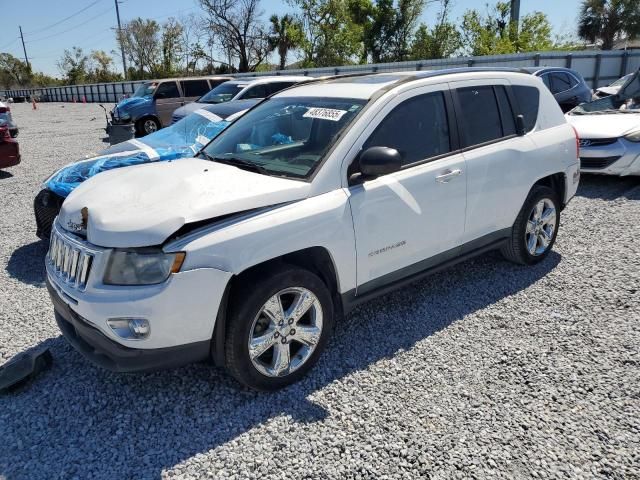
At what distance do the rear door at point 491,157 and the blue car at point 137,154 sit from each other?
3.24 meters

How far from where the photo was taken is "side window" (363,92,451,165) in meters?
3.32

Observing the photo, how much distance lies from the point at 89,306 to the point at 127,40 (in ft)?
217

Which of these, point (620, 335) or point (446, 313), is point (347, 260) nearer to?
point (446, 313)

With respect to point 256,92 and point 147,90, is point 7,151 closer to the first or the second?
point 256,92

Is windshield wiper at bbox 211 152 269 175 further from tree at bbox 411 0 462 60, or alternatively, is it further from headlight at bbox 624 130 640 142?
tree at bbox 411 0 462 60

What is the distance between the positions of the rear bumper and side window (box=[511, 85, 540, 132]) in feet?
11.0

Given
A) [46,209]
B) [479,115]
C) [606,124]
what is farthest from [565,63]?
[46,209]

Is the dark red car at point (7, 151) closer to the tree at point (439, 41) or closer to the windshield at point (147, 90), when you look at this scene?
the windshield at point (147, 90)

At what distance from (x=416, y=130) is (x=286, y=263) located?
1421 millimetres

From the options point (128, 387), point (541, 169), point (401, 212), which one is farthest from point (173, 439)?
point (541, 169)

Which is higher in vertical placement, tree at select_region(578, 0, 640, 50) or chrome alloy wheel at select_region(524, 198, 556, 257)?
tree at select_region(578, 0, 640, 50)

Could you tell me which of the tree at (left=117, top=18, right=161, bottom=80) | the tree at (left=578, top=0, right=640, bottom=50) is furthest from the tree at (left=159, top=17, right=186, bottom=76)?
the tree at (left=578, top=0, right=640, bottom=50)

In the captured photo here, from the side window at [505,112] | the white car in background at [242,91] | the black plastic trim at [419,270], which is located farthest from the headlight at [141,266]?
the white car in background at [242,91]

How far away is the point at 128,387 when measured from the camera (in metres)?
3.09
